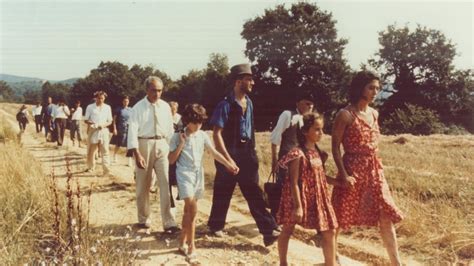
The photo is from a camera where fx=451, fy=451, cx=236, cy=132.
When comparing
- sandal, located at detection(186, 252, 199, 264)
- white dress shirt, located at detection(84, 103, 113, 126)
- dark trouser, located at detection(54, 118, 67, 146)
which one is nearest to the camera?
sandal, located at detection(186, 252, 199, 264)

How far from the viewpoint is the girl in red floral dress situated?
416 centimetres

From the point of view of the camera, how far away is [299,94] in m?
5.47

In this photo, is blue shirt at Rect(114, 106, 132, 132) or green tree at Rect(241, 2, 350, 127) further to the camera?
green tree at Rect(241, 2, 350, 127)

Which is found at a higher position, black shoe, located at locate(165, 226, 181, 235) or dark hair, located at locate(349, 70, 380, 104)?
dark hair, located at locate(349, 70, 380, 104)

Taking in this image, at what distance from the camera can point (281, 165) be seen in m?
4.21

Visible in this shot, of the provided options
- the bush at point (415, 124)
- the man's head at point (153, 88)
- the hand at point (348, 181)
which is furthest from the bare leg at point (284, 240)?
the bush at point (415, 124)

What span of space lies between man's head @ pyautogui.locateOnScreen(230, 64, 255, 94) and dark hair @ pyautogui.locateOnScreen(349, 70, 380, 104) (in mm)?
1283

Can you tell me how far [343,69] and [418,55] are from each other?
12.2m

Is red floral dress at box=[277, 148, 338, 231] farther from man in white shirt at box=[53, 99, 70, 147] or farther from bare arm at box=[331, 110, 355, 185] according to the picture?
man in white shirt at box=[53, 99, 70, 147]

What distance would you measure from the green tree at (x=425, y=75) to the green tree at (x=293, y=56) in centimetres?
785

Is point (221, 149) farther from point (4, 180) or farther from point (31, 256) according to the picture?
point (4, 180)

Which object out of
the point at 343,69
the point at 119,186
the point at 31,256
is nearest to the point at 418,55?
the point at 343,69

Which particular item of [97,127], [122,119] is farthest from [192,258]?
[122,119]

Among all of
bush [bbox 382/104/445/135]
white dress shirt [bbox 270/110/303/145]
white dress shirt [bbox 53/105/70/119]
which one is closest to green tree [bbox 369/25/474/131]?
bush [bbox 382/104/445/135]
